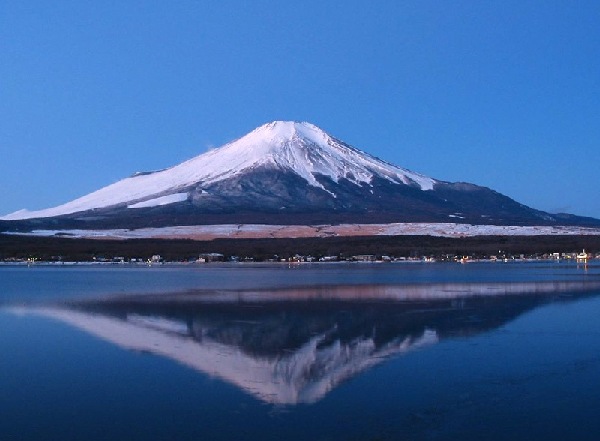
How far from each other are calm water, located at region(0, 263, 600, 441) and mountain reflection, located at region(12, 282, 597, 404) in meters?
0.04

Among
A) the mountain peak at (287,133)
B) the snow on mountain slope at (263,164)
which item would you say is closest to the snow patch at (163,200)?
the snow on mountain slope at (263,164)

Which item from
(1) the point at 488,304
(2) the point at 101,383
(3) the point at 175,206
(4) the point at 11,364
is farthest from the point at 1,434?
(3) the point at 175,206

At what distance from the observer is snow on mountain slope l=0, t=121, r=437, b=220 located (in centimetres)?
10175

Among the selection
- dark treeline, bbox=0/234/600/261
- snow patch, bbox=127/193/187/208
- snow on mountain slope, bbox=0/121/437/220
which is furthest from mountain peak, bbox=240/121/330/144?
dark treeline, bbox=0/234/600/261

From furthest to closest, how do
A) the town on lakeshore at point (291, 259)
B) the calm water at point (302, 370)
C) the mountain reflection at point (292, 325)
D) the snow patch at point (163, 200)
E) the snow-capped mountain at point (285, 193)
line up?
the snow patch at point (163, 200)
the snow-capped mountain at point (285, 193)
the town on lakeshore at point (291, 259)
the mountain reflection at point (292, 325)
the calm water at point (302, 370)

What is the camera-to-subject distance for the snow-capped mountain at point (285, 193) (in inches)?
3290

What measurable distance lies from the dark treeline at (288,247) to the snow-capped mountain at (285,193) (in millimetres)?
15603

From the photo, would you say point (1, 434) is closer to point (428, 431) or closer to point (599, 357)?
point (428, 431)

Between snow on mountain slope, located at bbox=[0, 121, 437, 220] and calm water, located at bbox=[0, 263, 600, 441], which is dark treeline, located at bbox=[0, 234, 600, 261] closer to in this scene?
snow on mountain slope, located at bbox=[0, 121, 437, 220]

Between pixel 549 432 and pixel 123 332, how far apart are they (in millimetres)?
7933

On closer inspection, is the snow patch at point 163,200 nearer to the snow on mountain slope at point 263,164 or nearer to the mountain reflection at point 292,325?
the snow on mountain slope at point 263,164

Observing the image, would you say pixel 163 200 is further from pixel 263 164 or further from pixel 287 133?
pixel 287 133

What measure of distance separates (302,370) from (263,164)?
309 ft

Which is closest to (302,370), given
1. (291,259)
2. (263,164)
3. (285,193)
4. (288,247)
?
(291,259)
